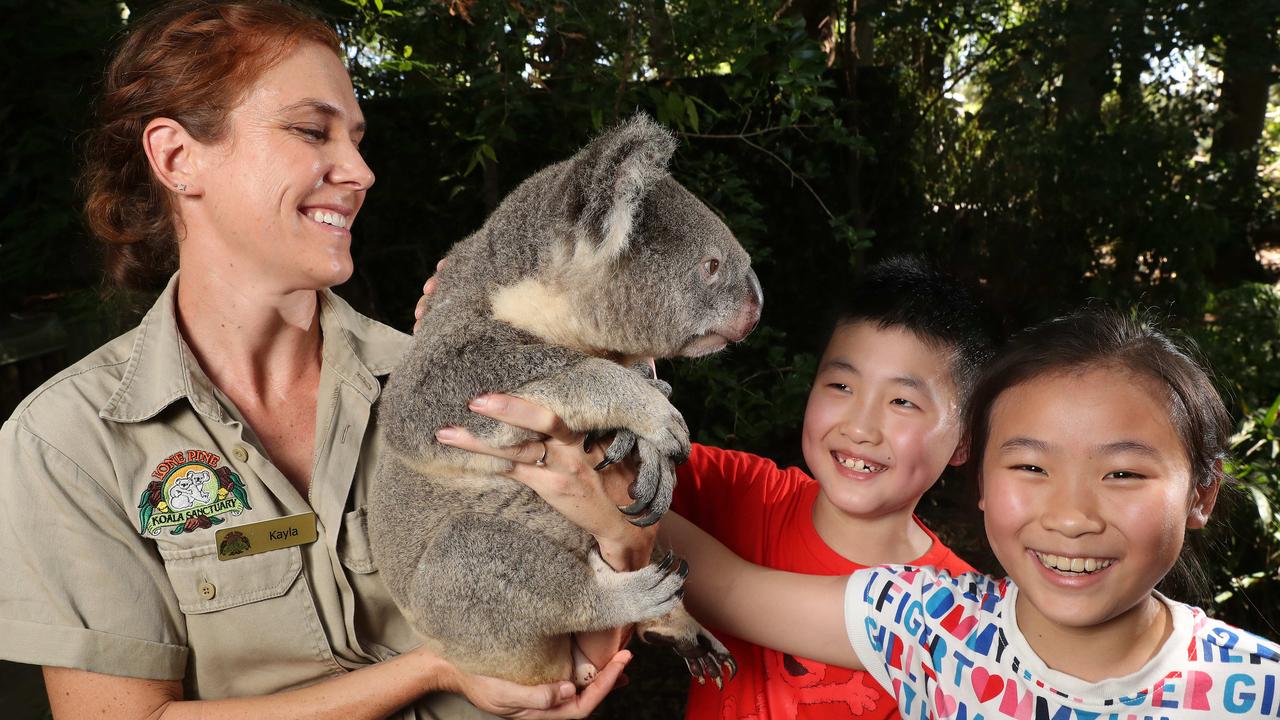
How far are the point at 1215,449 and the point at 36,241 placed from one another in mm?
3318

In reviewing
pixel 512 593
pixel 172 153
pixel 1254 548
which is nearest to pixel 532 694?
pixel 512 593

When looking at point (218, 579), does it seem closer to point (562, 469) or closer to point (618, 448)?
point (562, 469)

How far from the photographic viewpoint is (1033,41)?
416 centimetres

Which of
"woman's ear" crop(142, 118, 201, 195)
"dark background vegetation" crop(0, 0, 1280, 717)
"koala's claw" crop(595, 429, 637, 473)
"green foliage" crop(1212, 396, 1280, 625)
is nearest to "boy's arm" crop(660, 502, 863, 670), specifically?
"koala's claw" crop(595, 429, 637, 473)

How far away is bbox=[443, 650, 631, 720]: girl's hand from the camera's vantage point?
1620 mm

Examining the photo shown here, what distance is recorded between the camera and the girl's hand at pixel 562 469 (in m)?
1.51

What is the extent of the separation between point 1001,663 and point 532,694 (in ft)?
2.50

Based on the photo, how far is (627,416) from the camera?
1538 mm

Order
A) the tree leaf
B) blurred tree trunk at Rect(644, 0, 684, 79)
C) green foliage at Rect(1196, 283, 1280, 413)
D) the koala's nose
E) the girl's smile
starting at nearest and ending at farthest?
the girl's smile, the koala's nose, blurred tree trunk at Rect(644, 0, 684, 79), the tree leaf, green foliage at Rect(1196, 283, 1280, 413)

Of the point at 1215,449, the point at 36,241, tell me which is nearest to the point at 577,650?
the point at 1215,449

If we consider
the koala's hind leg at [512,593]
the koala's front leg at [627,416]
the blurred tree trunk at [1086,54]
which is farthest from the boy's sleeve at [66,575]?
the blurred tree trunk at [1086,54]

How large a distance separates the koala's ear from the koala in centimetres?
79

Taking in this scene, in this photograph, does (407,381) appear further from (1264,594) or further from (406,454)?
(1264,594)

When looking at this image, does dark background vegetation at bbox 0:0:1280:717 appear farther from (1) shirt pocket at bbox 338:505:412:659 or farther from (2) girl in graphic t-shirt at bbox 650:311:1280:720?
(1) shirt pocket at bbox 338:505:412:659
